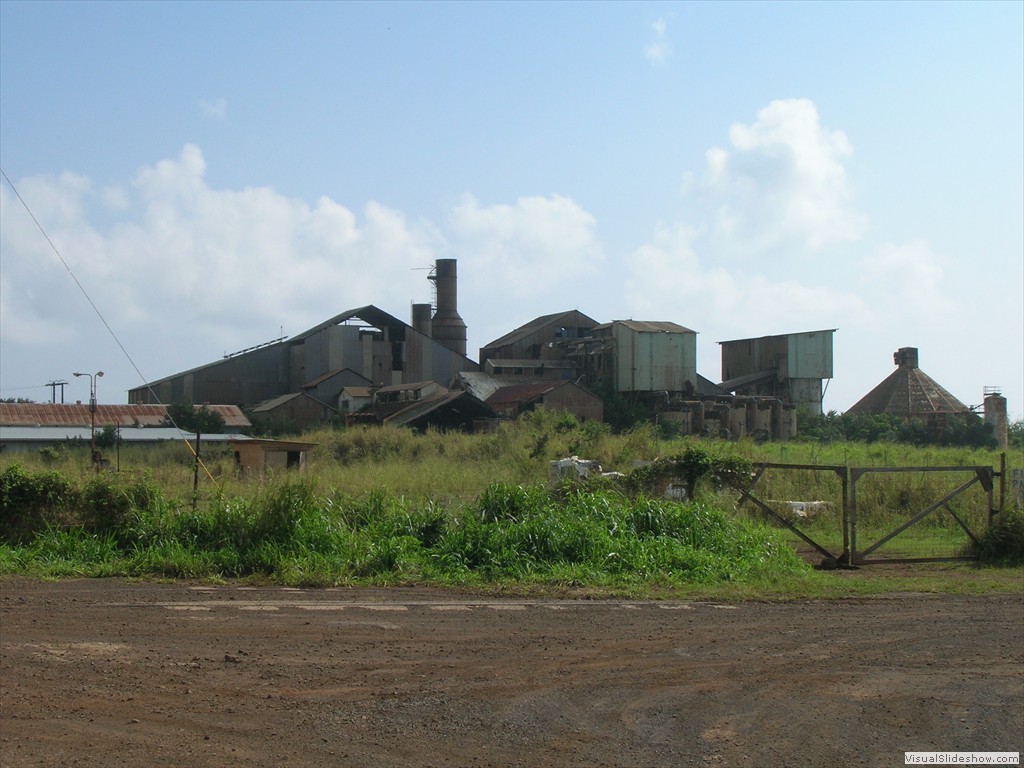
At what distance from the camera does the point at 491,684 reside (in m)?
7.95

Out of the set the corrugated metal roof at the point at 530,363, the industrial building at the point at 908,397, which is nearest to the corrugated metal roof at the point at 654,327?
the corrugated metal roof at the point at 530,363

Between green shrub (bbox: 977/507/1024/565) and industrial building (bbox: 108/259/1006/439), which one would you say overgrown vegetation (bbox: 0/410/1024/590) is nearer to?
green shrub (bbox: 977/507/1024/565)

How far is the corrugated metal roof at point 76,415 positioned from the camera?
49.3 m

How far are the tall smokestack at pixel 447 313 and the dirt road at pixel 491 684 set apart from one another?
205 ft

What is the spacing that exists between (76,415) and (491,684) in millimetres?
49121

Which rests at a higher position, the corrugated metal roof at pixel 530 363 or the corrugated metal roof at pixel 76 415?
the corrugated metal roof at pixel 530 363

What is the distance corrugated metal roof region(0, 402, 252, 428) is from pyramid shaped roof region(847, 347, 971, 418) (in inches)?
1637

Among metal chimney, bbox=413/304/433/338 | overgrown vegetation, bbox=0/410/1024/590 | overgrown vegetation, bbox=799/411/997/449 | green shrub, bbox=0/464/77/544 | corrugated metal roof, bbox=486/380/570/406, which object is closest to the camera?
overgrown vegetation, bbox=0/410/1024/590

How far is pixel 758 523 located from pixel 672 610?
19.8ft

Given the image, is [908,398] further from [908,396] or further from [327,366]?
[327,366]

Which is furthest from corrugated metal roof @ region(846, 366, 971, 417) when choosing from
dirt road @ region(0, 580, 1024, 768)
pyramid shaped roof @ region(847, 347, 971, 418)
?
dirt road @ region(0, 580, 1024, 768)

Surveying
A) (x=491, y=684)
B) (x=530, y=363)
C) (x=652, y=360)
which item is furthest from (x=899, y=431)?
(x=491, y=684)

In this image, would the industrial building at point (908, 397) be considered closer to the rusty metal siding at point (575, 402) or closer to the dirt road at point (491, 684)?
the rusty metal siding at point (575, 402)

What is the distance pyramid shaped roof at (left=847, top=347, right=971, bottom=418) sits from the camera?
65.2 m
